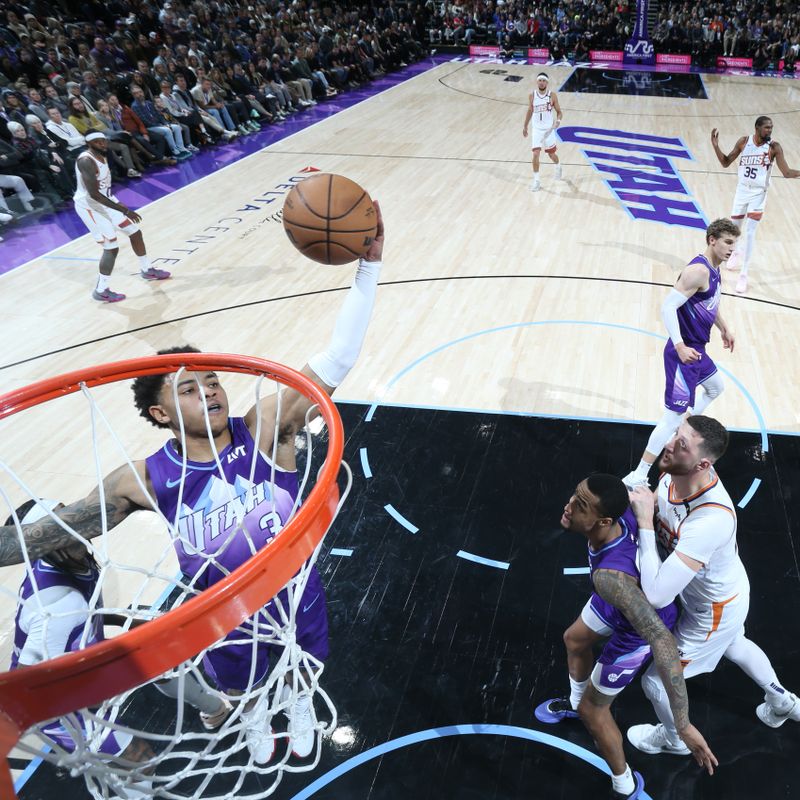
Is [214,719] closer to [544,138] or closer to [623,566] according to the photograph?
[623,566]

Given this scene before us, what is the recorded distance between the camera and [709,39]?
21.5 meters

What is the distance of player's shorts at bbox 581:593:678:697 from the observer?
2758 millimetres

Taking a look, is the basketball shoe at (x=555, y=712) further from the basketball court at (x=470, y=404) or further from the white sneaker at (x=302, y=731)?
the white sneaker at (x=302, y=731)

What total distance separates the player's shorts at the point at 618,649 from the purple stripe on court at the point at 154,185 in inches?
306

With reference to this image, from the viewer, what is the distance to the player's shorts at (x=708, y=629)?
9.30 feet

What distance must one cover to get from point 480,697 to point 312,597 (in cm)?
107

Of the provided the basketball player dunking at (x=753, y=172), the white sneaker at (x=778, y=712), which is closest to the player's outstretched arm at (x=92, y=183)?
the basketball player dunking at (x=753, y=172)

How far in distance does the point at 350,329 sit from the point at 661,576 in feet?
4.75

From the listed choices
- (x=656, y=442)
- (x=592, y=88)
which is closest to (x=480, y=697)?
(x=656, y=442)

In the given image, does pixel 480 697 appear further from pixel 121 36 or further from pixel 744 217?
pixel 121 36

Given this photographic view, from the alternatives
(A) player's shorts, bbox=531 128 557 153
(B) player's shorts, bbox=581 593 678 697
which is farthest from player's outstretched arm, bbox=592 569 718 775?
(A) player's shorts, bbox=531 128 557 153

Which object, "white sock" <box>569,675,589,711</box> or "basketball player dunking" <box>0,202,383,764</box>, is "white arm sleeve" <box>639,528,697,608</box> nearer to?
"white sock" <box>569,675,589,711</box>

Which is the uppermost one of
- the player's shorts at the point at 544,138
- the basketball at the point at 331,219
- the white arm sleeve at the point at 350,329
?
the basketball at the point at 331,219

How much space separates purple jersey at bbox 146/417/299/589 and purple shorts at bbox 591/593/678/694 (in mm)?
1340
